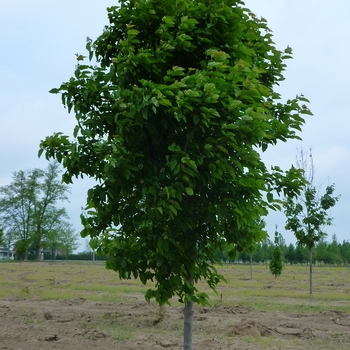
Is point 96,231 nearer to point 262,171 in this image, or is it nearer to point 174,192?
point 174,192

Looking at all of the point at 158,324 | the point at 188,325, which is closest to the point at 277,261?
the point at 158,324

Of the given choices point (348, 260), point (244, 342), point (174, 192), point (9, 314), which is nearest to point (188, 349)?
point (174, 192)

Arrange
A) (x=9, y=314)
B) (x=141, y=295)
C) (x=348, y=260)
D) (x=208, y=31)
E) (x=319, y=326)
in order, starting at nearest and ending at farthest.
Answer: (x=208, y=31)
(x=319, y=326)
(x=9, y=314)
(x=141, y=295)
(x=348, y=260)

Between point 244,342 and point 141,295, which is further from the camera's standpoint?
point 141,295

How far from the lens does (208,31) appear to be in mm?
4176

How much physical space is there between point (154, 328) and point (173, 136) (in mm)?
6906

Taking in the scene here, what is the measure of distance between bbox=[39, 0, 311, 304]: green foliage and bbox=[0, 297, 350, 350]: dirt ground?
4.15m

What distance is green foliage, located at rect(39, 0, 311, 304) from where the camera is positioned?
3688 millimetres

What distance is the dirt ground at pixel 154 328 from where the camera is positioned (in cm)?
812

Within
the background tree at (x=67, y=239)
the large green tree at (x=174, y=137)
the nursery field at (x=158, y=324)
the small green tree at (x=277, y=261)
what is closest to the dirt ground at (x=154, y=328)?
the nursery field at (x=158, y=324)

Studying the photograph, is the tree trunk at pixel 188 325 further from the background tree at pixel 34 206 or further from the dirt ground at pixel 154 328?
the background tree at pixel 34 206

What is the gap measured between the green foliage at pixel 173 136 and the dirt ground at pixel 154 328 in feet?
13.6

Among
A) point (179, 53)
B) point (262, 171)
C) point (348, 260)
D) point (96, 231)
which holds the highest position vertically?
point (179, 53)

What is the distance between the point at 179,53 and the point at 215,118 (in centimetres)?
95
